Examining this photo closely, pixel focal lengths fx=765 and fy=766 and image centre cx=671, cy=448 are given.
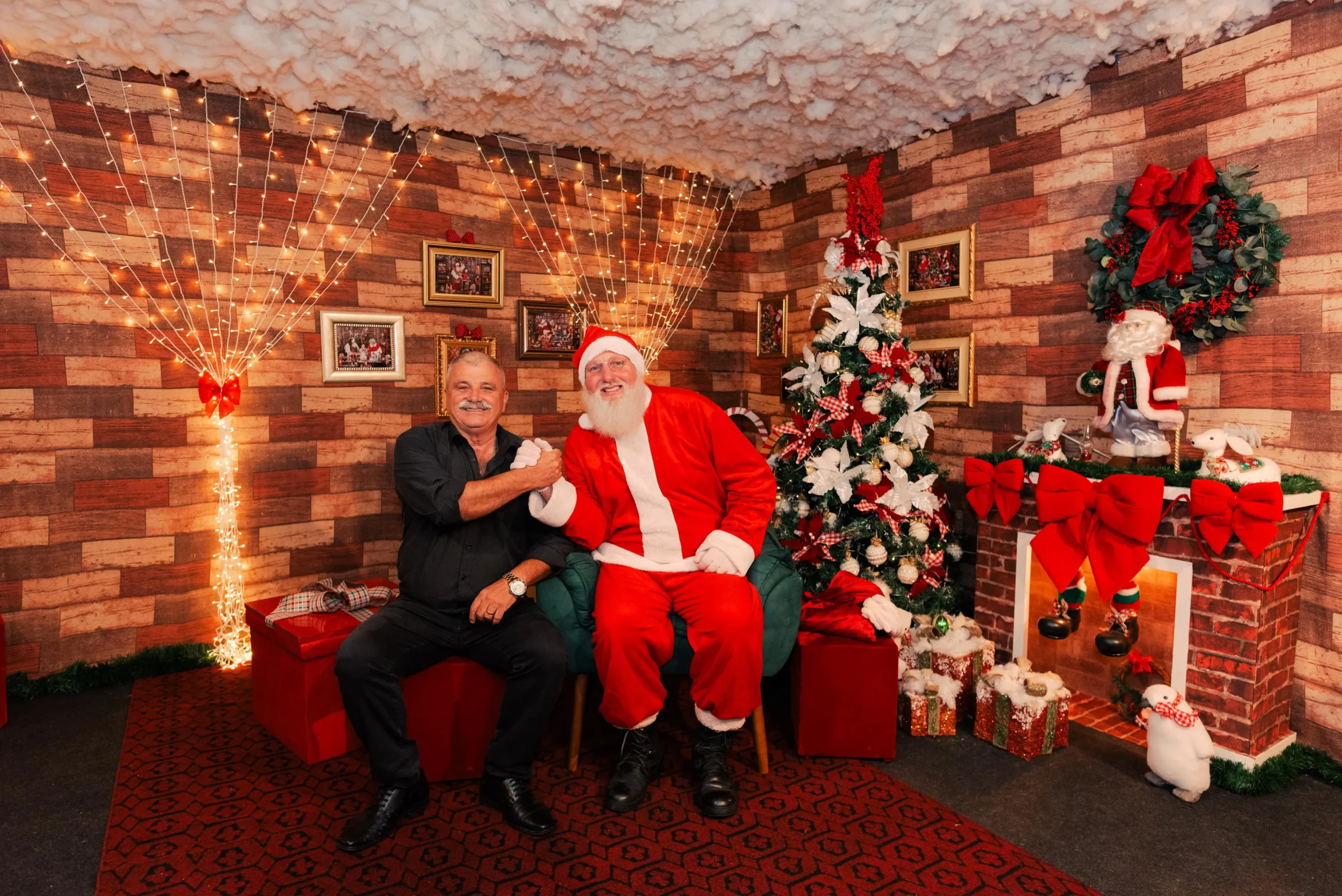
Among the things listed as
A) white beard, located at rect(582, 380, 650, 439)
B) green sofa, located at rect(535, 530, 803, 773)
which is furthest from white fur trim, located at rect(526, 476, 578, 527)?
white beard, located at rect(582, 380, 650, 439)

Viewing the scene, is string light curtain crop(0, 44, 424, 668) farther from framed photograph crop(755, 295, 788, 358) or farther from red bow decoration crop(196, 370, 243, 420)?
framed photograph crop(755, 295, 788, 358)

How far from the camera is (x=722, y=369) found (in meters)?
5.14

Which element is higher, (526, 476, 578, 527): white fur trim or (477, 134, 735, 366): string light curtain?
(477, 134, 735, 366): string light curtain

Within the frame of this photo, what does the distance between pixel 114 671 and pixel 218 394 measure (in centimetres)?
131

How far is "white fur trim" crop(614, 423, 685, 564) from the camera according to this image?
287cm

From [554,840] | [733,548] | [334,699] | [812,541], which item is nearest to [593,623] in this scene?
[733,548]

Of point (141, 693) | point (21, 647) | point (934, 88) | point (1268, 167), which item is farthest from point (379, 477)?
point (1268, 167)

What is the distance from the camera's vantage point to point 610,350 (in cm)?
299

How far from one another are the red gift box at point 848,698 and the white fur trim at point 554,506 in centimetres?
98

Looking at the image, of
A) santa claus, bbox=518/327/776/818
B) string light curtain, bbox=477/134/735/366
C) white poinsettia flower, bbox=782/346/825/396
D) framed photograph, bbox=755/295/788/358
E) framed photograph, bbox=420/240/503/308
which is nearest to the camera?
santa claus, bbox=518/327/776/818

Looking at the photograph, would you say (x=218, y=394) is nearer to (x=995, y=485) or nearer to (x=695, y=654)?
(x=695, y=654)

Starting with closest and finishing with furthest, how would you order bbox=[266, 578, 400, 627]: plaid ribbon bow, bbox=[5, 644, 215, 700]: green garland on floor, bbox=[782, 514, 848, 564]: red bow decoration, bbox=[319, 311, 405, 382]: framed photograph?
bbox=[266, 578, 400, 627]: plaid ribbon bow, bbox=[5, 644, 215, 700]: green garland on floor, bbox=[782, 514, 848, 564]: red bow decoration, bbox=[319, 311, 405, 382]: framed photograph

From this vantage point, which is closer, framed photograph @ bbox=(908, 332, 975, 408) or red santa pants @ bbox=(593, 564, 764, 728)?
red santa pants @ bbox=(593, 564, 764, 728)

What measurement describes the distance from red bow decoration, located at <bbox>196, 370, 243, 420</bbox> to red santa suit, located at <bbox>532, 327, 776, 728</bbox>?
5.49 feet
